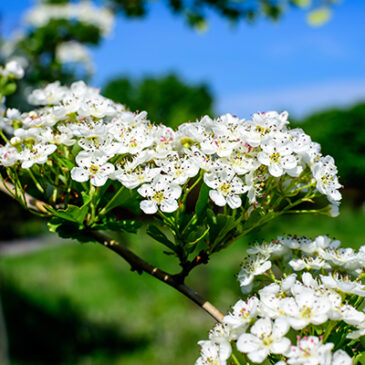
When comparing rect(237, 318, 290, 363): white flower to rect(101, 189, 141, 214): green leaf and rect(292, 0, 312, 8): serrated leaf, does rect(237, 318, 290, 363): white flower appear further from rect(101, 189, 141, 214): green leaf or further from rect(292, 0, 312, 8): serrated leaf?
rect(292, 0, 312, 8): serrated leaf

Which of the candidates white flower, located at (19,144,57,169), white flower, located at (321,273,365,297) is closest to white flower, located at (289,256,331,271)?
white flower, located at (321,273,365,297)

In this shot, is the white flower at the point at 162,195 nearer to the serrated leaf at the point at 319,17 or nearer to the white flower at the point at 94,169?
the white flower at the point at 94,169

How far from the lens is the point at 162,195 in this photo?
3.78 feet

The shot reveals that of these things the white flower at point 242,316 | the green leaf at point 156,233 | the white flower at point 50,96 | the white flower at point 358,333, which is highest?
the white flower at point 50,96

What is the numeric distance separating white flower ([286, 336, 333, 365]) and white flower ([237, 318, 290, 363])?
23 mm

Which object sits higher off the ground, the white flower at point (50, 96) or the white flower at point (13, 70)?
the white flower at point (13, 70)

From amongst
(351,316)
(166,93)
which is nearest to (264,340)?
(351,316)

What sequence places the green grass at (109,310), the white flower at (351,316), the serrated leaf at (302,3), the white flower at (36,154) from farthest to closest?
the green grass at (109,310) < the serrated leaf at (302,3) < the white flower at (36,154) < the white flower at (351,316)

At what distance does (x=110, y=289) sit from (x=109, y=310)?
3.90 ft

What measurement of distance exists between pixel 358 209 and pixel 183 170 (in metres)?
13.9

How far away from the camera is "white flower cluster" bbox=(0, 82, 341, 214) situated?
1.14 m

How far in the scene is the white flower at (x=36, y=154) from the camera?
123cm

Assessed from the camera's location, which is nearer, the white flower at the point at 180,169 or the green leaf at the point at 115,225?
the white flower at the point at 180,169

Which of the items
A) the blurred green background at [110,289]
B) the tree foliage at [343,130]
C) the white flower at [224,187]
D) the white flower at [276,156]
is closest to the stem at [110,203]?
the white flower at [224,187]
